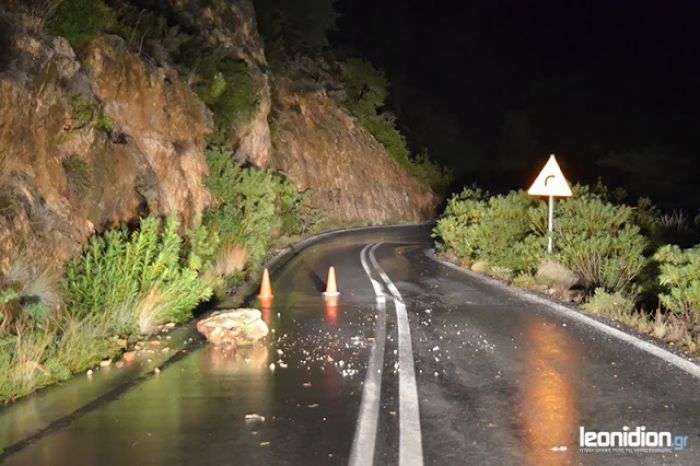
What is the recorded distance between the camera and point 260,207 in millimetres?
19875

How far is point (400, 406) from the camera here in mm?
6594

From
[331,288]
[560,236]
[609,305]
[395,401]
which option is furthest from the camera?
[560,236]

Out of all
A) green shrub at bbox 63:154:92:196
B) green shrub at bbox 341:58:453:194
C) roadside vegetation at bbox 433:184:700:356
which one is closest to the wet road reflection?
roadside vegetation at bbox 433:184:700:356

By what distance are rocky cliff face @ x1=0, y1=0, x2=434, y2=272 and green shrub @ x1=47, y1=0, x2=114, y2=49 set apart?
21.3 inches

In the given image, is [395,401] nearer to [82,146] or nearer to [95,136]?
[82,146]

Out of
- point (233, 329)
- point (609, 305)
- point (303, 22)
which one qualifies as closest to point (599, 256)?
point (609, 305)

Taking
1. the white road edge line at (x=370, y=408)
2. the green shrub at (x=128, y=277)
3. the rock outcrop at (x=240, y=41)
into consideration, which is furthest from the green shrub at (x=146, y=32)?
the white road edge line at (x=370, y=408)

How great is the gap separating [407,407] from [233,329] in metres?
3.73

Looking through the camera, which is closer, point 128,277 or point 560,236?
point 128,277

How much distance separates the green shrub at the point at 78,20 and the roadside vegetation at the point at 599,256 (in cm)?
987

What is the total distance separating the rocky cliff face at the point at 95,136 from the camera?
33.3ft

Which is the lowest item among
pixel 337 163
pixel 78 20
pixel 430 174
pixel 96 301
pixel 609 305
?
pixel 609 305

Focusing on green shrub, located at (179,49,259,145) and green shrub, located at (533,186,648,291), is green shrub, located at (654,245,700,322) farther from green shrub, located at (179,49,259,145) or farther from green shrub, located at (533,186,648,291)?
green shrub, located at (179,49,259,145)

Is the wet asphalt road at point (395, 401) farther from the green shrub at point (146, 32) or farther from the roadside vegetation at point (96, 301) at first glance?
the green shrub at point (146, 32)
